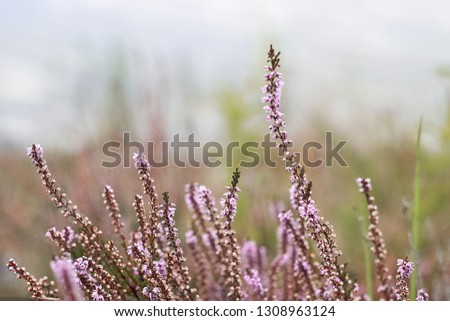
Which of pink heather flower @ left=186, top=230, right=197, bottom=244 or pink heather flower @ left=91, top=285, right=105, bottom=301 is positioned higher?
pink heather flower @ left=186, top=230, right=197, bottom=244

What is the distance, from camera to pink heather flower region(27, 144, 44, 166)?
1741 mm

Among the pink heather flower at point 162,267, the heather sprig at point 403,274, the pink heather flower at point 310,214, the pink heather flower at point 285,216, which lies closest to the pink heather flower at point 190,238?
the pink heather flower at point 162,267

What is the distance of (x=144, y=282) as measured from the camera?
6.38 ft

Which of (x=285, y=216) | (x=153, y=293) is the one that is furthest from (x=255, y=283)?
(x=153, y=293)

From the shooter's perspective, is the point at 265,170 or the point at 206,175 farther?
the point at 206,175

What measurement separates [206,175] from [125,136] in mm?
679

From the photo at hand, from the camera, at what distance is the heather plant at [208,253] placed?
1.70m

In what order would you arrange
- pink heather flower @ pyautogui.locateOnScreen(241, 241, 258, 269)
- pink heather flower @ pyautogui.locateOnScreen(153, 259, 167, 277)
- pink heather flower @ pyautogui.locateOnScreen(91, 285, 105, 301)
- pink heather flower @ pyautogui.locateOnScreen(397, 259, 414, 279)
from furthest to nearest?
pink heather flower @ pyautogui.locateOnScreen(241, 241, 258, 269)
pink heather flower @ pyautogui.locateOnScreen(153, 259, 167, 277)
pink heather flower @ pyautogui.locateOnScreen(91, 285, 105, 301)
pink heather flower @ pyautogui.locateOnScreen(397, 259, 414, 279)

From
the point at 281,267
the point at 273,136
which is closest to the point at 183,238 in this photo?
the point at 281,267

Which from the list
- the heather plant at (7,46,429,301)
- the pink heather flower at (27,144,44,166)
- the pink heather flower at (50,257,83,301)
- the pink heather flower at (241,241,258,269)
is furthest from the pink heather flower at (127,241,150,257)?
the pink heather flower at (241,241,258,269)

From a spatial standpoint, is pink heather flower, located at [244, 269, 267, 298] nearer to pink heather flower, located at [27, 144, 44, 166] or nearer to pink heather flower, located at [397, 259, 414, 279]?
pink heather flower, located at [397, 259, 414, 279]

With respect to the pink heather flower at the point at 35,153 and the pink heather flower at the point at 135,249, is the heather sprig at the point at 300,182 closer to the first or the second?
the pink heather flower at the point at 135,249

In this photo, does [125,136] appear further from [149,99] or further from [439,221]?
[439,221]

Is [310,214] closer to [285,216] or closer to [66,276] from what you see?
[285,216]
